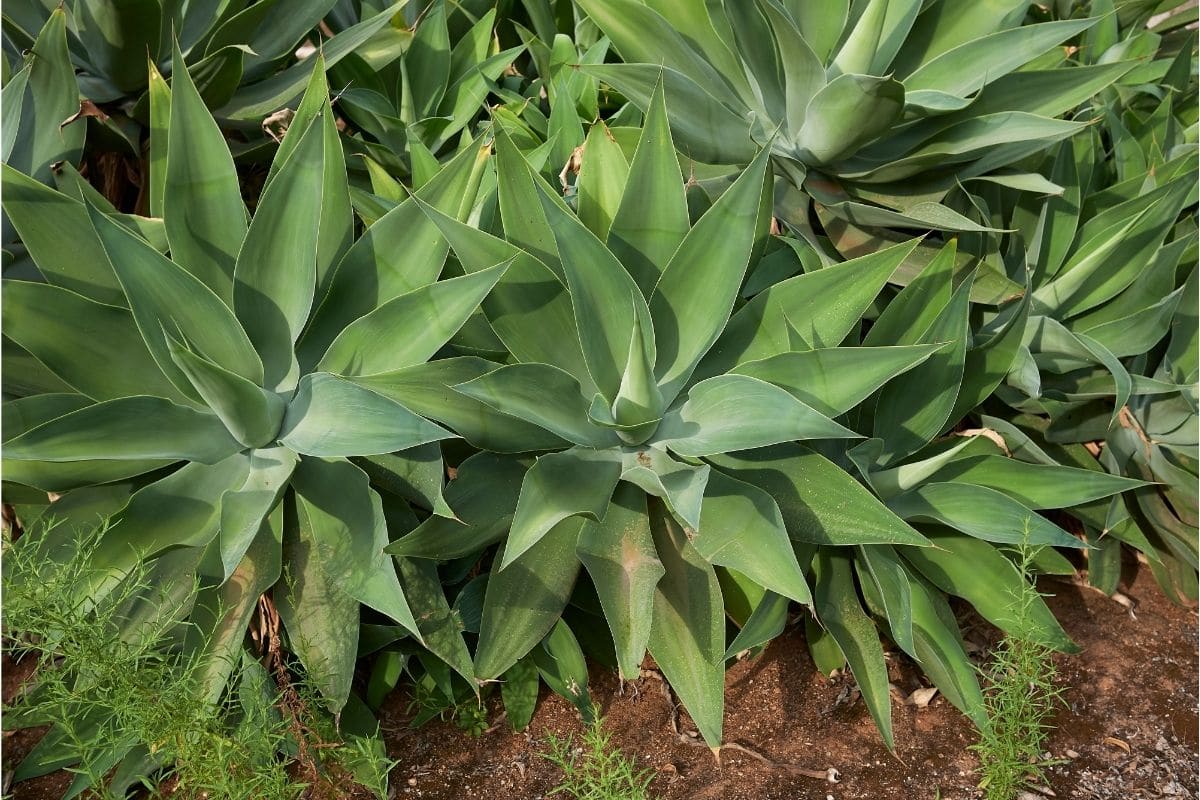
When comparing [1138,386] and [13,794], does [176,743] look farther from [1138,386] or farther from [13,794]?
[1138,386]

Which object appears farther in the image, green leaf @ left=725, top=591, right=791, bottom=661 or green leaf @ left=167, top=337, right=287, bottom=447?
green leaf @ left=725, top=591, right=791, bottom=661

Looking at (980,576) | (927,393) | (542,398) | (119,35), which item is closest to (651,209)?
(542,398)

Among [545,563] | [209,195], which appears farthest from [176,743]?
[209,195]

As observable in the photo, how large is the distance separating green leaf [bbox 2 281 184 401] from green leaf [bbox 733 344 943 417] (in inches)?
41.3

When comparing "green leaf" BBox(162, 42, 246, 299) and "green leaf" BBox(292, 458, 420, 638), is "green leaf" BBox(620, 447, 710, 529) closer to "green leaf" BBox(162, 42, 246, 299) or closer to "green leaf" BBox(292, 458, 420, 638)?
"green leaf" BBox(292, 458, 420, 638)

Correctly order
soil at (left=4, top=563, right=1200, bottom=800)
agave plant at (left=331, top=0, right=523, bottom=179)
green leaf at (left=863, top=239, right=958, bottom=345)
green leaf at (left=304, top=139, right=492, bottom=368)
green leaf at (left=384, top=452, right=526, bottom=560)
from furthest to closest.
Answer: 1. agave plant at (left=331, top=0, right=523, bottom=179)
2. green leaf at (left=863, top=239, right=958, bottom=345)
3. soil at (left=4, top=563, right=1200, bottom=800)
4. green leaf at (left=304, top=139, right=492, bottom=368)
5. green leaf at (left=384, top=452, right=526, bottom=560)

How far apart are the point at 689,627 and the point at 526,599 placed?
296 mm

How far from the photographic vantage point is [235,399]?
5.41ft

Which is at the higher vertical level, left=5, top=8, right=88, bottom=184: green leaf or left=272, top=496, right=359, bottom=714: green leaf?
left=5, top=8, right=88, bottom=184: green leaf

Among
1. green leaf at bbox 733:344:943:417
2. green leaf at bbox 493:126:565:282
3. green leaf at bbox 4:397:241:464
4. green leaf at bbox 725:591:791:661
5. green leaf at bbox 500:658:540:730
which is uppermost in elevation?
green leaf at bbox 493:126:565:282

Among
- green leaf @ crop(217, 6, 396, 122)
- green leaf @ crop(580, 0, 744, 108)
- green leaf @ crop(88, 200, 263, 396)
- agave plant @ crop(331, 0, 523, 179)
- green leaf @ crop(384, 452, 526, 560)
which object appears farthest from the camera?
agave plant @ crop(331, 0, 523, 179)

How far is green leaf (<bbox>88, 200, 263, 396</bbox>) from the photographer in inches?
64.9

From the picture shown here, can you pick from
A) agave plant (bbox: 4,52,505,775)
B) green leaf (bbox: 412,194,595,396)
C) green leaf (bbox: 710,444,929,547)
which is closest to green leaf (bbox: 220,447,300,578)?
agave plant (bbox: 4,52,505,775)

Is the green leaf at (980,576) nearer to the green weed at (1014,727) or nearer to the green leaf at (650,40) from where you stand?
the green weed at (1014,727)
